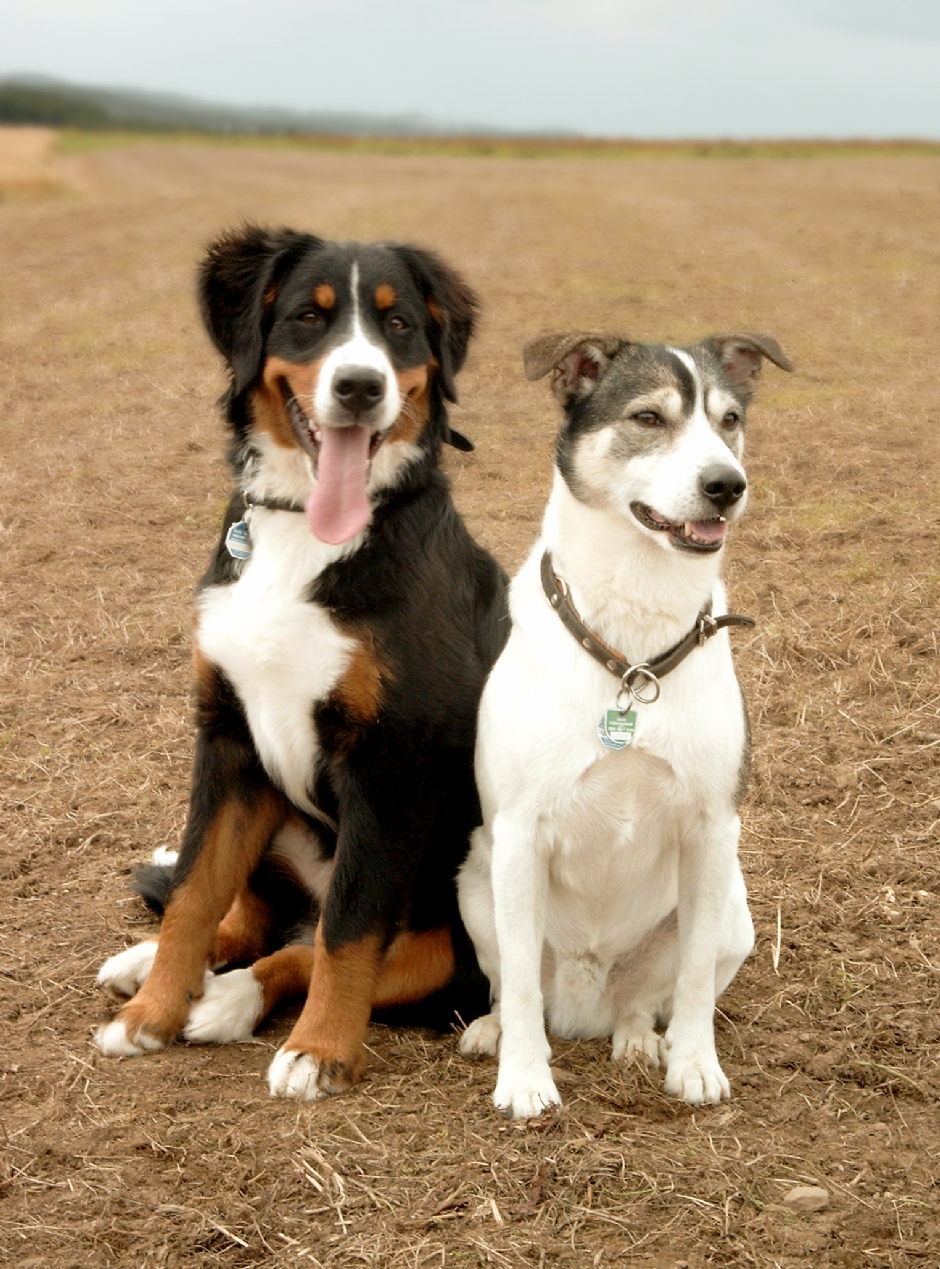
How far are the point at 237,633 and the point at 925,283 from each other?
1358 centimetres

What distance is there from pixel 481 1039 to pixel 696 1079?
599 mm

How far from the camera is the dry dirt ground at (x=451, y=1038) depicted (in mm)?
2867

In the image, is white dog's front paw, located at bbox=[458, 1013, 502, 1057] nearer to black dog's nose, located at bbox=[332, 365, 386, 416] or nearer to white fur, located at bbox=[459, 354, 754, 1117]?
white fur, located at bbox=[459, 354, 754, 1117]

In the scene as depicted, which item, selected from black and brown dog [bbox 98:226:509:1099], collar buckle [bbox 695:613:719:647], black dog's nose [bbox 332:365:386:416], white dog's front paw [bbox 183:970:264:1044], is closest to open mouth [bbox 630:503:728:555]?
collar buckle [bbox 695:613:719:647]

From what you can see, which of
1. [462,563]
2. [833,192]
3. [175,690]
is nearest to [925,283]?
[833,192]

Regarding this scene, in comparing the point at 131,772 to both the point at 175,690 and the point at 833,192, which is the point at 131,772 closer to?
the point at 175,690

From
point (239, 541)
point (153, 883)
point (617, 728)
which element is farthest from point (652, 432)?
point (153, 883)

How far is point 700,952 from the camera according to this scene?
3.33 m

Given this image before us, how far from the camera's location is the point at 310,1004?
3479 mm

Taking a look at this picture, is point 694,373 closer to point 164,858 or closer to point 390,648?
point 390,648

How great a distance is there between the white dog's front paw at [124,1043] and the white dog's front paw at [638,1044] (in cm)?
123

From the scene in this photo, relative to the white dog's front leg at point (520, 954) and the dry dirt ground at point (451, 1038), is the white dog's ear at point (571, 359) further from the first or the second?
the dry dirt ground at point (451, 1038)

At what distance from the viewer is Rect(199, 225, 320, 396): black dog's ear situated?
142 inches

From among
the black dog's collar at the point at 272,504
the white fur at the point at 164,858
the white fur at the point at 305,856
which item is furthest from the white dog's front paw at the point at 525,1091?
the black dog's collar at the point at 272,504
